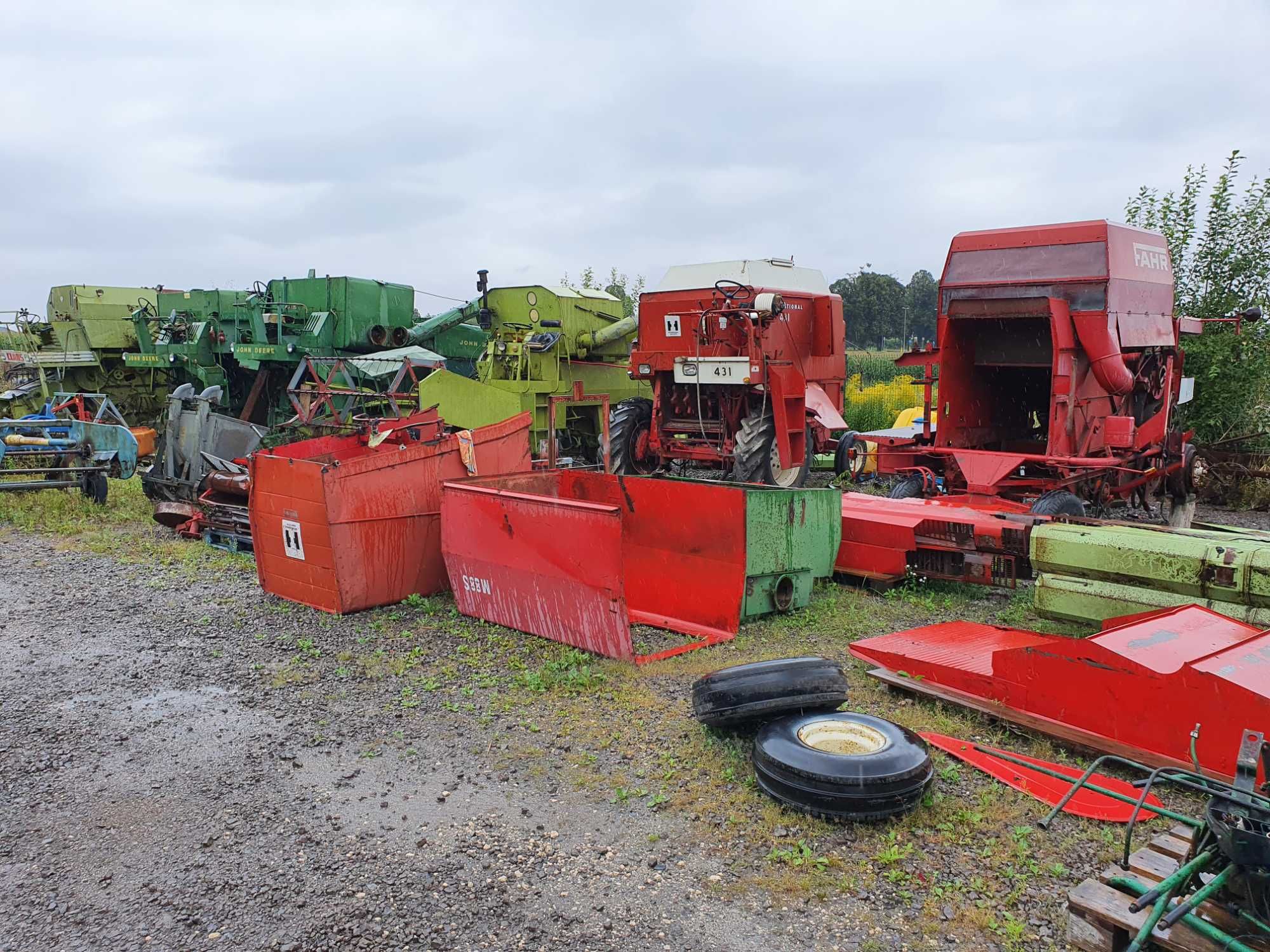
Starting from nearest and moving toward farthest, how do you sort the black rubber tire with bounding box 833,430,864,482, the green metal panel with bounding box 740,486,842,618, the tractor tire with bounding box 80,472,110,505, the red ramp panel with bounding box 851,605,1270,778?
the red ramp panel with bounding box 851,605,1270,778, the green metal panel with bounding box 740,486,842,618, the black rubber tire with bounding box 833,430,864,482, the tractor tire with bounding box 80,472,110,505

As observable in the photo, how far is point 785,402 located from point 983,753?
5.96m

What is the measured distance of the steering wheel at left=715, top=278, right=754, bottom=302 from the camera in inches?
374

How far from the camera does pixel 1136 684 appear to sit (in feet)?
13.0

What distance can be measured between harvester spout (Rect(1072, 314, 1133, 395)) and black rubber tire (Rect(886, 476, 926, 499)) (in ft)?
5.75

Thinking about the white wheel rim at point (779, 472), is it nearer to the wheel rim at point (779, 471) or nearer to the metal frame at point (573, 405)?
the wheel rim at point (779, 471)

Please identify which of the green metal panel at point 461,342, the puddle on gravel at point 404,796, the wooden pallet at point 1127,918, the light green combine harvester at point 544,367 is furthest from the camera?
the green metal panel at point 461,342

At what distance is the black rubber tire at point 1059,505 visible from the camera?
24.1 ft

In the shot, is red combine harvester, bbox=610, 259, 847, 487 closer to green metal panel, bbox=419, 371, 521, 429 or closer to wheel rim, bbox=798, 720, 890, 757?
green metal panel, bbox=419, 371, 521, 429

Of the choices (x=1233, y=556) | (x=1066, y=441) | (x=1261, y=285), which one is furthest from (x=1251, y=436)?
(x=1233, y=556)

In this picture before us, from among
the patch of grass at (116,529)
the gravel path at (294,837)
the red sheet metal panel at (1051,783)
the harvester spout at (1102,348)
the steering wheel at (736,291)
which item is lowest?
the gravel path at (294,837)

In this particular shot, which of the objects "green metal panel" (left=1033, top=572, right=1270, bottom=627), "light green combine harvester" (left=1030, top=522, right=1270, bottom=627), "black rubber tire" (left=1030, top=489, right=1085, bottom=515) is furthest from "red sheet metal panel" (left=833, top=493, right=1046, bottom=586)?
"green metal panel" (left=1033, top=572, right=1270, bottom=627)

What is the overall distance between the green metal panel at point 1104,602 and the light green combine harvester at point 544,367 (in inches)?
303

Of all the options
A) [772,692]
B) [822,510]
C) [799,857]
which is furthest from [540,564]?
[799,857]

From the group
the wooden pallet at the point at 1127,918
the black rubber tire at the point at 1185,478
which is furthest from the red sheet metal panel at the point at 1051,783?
the black rubber tire at the point at 1185,478
